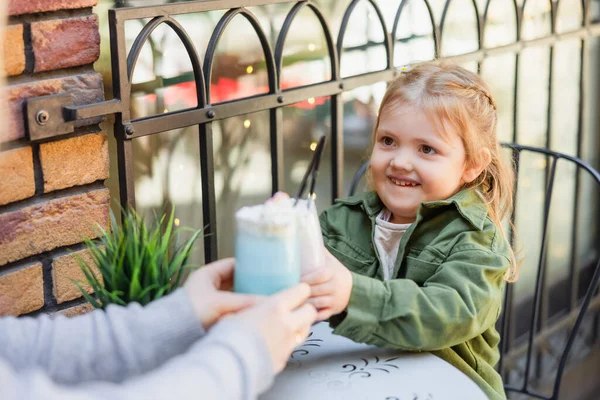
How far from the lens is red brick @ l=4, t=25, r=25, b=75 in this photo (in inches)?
55.0

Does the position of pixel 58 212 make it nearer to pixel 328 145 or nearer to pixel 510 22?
pixel 328 145

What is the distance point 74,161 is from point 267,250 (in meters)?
0.54

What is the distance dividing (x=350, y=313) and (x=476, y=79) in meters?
0.65

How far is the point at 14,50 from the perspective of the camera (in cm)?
141

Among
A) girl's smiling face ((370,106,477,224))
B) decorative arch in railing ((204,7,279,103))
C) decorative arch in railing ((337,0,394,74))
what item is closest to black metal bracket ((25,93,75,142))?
decorative arch in railing ((204,7,279,103))

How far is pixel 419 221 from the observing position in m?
1.64

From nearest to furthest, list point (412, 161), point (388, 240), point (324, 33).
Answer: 1. point (412, 161)
2. point (388, 240)
3. point (324, 33)

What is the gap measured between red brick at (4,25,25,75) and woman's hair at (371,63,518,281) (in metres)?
0.73

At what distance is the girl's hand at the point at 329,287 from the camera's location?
1282 millimetres

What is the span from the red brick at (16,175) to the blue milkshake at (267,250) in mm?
479

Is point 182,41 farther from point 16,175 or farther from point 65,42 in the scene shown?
point 16,175

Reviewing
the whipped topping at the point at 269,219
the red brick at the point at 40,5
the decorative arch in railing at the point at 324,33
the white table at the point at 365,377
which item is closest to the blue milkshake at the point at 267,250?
the whipped topping at the point at 269,219

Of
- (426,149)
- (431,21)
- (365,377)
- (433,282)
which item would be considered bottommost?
(365,377)

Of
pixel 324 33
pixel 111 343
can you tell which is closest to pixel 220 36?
pixel 324 33
